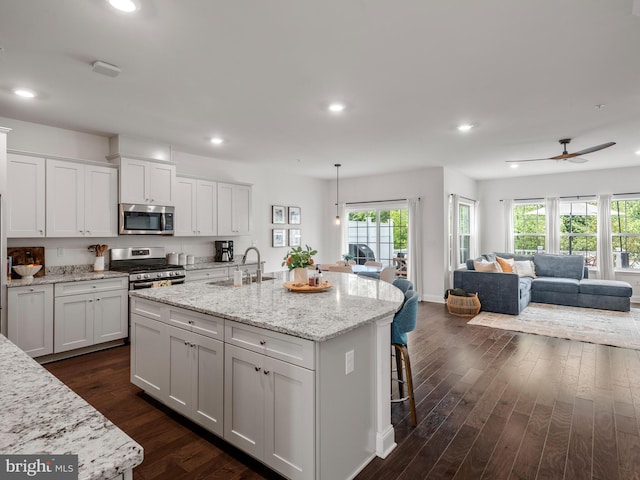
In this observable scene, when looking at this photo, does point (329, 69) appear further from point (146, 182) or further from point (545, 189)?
point (545, 189)

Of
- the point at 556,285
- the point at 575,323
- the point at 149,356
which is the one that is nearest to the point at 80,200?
the point at 149,356

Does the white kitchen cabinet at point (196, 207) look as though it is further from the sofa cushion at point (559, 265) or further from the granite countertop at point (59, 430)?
the sofa cushion at point (559, 265)

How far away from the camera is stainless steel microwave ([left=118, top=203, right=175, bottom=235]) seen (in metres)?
4.56

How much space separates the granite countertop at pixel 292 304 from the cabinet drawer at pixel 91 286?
1.58m

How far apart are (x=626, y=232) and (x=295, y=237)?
6763 mm

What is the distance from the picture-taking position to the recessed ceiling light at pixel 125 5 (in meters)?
1.96

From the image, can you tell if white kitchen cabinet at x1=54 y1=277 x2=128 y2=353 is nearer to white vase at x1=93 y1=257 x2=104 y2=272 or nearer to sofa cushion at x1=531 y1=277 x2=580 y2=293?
white vase at x1=93 y1=257 x2=104 y2=272

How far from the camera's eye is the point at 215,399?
2.24 meters

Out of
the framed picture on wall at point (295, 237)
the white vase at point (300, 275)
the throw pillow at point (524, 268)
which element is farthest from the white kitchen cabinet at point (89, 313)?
the throw pillow at point (524, 268)

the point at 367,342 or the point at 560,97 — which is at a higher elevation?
the point at 560,97

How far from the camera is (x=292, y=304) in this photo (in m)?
2.42

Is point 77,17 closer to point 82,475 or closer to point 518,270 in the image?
point 82,475

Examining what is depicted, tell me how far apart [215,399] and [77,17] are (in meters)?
2.52

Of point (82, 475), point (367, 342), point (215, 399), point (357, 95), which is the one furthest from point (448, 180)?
point (82, 475)
